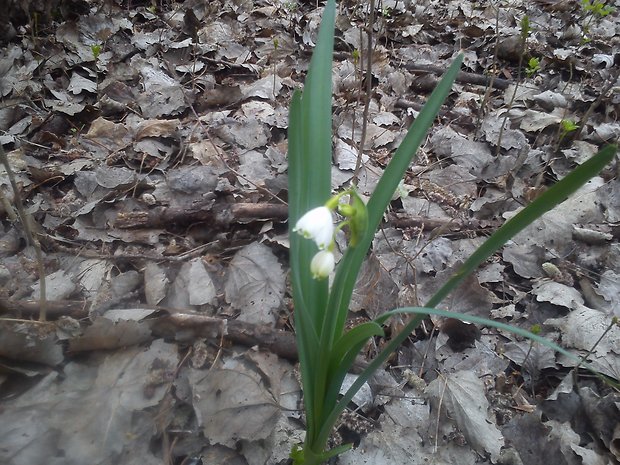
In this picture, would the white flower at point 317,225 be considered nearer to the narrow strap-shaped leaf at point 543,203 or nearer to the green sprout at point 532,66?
the narrow strap-shaped leaf at point 543,203

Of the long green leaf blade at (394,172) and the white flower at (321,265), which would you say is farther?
the long green leaf blade at (394,172)

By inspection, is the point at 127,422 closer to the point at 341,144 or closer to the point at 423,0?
the point at 341,144

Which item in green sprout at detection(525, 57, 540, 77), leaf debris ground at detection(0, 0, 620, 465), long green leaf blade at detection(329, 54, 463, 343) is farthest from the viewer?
green sprout at detection(525, 57, 540, 77)

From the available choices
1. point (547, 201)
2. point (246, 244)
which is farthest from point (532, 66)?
point (547, 201)

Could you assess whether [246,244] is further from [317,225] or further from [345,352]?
[317,225]

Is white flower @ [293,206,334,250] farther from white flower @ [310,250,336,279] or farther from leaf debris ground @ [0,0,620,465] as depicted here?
leaf debris ground @ [0,0,620,465]

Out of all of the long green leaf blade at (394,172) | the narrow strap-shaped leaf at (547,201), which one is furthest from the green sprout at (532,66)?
the narrow strap-shaped leaf at (547,201)

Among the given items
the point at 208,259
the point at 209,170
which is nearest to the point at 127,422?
the point at 208,259

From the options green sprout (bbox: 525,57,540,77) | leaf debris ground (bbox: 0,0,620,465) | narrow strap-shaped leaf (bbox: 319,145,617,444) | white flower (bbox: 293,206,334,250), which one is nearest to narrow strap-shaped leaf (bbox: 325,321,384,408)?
narrow strap-shaped leaf (bbox: 319,145,617,444)
